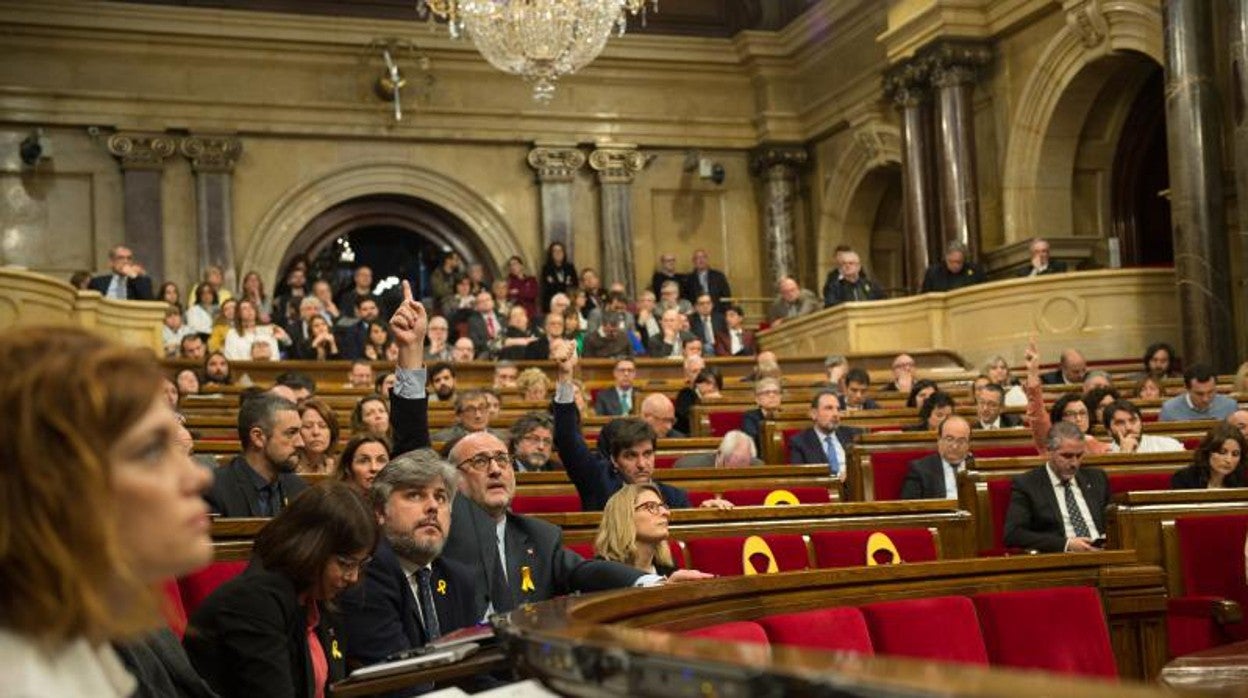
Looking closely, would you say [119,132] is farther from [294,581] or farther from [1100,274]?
[294,581]

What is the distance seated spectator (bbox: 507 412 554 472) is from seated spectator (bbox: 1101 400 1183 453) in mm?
2809

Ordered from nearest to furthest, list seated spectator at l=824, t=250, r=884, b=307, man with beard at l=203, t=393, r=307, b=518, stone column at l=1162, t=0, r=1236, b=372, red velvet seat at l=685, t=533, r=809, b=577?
red velvet seat at l=685, t=533, r=809, b=577 < man with beard at l=203, t=393, r=307, b=518 < stone column at l=1162, t=0, r=1236, b=372 < seated spectator at l=824, t=250, r=884, b=307

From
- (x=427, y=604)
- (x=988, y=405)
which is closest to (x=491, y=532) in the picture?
(x=427, y=604)

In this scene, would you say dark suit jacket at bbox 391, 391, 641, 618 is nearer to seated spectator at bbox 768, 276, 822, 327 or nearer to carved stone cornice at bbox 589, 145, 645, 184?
seated spectator at bbox 768, 276, 822, 327

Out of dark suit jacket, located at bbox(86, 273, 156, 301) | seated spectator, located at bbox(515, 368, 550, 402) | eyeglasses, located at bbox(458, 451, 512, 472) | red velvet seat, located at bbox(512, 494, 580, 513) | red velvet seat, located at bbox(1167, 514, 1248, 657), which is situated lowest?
red velvet seat, located at bbox(1167, 514, 1248, 657)

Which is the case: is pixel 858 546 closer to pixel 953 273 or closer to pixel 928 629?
pixel 928 629

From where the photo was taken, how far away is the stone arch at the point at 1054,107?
1402cm

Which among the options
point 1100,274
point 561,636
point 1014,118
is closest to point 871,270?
point 1014,118

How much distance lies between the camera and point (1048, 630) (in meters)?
3.43

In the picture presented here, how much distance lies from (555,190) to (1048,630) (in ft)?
50.0

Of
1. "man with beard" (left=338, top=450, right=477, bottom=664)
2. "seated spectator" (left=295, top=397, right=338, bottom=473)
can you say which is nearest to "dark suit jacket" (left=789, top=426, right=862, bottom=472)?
"seated spectator" (left=295, top=397, right=338, bottom=473)

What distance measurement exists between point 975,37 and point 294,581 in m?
13.5

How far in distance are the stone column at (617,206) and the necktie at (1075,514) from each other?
12126 millimetres

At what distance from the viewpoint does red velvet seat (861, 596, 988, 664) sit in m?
3.13
